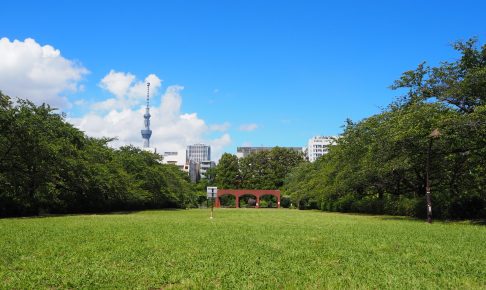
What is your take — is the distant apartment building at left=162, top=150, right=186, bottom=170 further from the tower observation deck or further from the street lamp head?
the street lamp head

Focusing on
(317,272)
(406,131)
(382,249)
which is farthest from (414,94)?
(317,272)

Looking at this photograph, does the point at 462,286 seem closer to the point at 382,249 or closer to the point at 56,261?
the point at 382,249

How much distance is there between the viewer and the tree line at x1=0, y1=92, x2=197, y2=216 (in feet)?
83.9

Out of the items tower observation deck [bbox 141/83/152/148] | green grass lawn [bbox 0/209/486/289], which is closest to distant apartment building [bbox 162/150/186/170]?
tower observation deck [bbox 141/83/152/148]

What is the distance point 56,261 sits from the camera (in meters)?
8.26

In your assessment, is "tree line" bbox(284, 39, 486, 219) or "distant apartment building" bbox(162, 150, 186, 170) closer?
"tree line" bbox(284, 39, 486, 219)

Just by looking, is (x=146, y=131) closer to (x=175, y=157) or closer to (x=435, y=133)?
(x=175, y=157)

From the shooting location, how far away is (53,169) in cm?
2814

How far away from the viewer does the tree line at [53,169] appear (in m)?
25.6

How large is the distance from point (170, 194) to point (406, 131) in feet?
116

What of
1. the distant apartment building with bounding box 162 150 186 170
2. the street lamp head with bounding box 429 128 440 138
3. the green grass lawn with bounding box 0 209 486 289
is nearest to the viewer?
the green grass lawn with bounding box 0 209 486 289

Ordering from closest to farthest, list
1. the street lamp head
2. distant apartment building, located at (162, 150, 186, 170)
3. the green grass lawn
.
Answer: the green grass lawn, the street lamp head, distant apartment building, located at (162, 150, 186, 170)

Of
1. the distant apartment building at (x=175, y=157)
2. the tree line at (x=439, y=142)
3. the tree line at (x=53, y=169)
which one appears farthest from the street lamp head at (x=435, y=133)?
the distant apartment building at (x=175, y=157)

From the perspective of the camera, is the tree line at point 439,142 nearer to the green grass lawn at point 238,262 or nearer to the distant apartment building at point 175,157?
the green grass lawn at point 238,262
